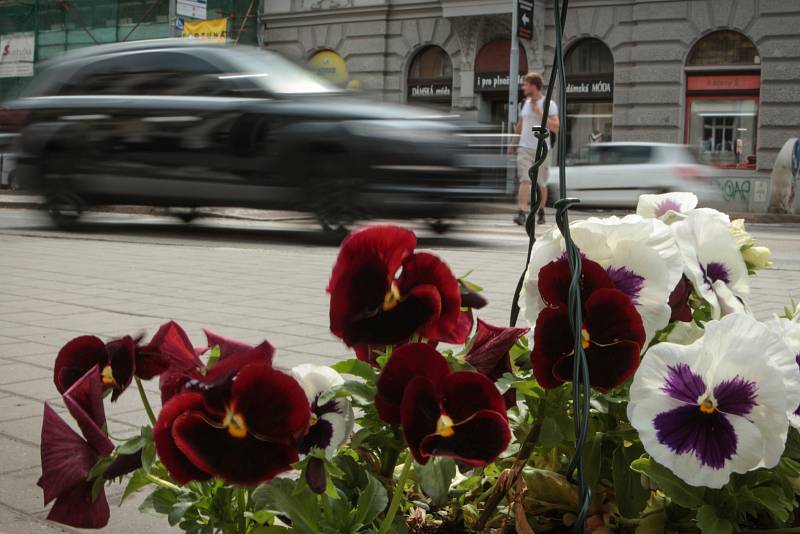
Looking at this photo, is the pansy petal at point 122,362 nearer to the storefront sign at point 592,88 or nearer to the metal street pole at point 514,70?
the metal street pole at point 514,70

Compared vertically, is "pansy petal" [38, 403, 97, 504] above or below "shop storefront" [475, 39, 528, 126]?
below

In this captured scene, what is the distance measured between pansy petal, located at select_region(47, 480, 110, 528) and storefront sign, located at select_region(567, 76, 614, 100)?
84.8ft

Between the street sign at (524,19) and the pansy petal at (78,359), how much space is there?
25.3m

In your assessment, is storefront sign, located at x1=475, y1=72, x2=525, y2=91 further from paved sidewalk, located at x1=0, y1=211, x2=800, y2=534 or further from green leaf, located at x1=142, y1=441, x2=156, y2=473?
green leaf, located at x1=142, y1=441, x2=156, y2=473

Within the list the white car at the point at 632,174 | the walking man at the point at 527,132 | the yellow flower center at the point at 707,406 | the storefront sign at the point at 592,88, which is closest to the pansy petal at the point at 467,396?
the yellow flower center at the point at 707,406

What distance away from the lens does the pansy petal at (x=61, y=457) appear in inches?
54.9

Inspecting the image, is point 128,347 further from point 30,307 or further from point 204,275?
point 204,275

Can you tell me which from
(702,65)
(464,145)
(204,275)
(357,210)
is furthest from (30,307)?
(702,65)

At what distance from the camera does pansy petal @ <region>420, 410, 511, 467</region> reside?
1.27m

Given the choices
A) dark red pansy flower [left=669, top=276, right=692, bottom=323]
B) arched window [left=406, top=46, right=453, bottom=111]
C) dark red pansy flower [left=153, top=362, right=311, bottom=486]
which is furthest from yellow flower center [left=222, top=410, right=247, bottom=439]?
arched window [left=406, top=46, right=453, bottom=111]

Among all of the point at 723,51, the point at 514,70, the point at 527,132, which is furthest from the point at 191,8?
the point at 527,132

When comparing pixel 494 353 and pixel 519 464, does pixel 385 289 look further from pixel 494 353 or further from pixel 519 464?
pixel 519 464

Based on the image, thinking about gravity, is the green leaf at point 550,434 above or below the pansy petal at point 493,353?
below

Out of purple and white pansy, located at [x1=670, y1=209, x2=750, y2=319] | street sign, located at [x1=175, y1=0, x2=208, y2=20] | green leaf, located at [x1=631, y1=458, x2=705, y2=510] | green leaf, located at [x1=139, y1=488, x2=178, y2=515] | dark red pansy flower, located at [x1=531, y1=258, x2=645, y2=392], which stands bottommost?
green leaf, located at [x1=139, y1=488, x2=178, y2=515]
